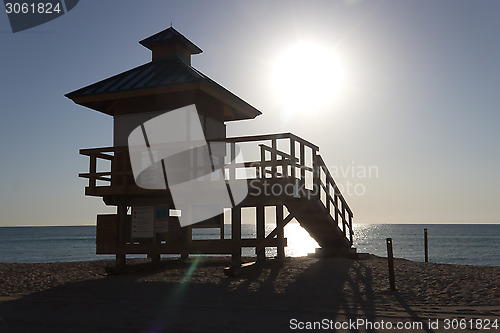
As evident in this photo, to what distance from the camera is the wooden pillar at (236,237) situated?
14023 millimetres

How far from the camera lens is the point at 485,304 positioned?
9336mm

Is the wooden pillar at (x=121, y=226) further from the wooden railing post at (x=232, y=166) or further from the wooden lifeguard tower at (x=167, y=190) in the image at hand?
the wooden railing post at (x=232, y=166)

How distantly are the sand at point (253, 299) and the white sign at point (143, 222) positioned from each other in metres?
1.30

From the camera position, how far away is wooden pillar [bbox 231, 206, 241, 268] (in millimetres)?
14023

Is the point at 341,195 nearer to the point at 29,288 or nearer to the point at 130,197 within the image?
the point at 130,197

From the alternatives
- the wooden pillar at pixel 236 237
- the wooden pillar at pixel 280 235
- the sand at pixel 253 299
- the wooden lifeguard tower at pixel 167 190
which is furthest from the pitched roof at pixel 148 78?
the sand at pixel 253 299

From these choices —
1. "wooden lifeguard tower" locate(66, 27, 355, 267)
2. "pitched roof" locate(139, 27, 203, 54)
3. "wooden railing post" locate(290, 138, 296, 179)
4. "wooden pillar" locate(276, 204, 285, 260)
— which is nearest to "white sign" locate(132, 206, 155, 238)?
"wooden lifeguard tower" locate(66, 27, 355, 267)

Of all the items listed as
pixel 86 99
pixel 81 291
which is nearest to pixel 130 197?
pixel 86 99

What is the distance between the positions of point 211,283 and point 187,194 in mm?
3313

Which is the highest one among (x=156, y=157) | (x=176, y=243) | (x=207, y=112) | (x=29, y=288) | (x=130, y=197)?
(x=207, y=112)

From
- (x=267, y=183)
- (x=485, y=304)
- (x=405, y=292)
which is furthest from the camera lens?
(x=267, y=183)

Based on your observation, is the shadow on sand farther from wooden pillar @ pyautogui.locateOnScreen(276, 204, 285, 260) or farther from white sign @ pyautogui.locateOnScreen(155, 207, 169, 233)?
wooden pillar @ pyautogui.locateOnScreen(276, 204, 285, 260)

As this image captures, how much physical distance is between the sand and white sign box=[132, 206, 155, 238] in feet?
4.28

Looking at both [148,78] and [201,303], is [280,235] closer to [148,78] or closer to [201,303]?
[148,78]
